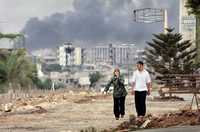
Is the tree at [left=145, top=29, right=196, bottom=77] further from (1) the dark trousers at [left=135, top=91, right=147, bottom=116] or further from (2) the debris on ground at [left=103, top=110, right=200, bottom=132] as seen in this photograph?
(2) the debris on ground at [left=103, top=110, right=200, bottom=132]

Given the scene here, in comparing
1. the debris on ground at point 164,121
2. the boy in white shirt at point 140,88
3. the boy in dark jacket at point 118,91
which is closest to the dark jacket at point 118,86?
the boy in dark jacket at point 118,91

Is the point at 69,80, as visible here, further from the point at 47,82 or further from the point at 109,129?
the point at 109,129

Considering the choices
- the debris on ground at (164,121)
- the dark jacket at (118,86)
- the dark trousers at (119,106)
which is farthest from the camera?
the dark trousers at (119,106)

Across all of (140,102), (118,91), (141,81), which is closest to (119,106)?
(118,91)

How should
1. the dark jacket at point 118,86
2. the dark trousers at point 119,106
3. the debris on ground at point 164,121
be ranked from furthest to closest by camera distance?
the dark trousers at point 119,106 → the dark jacket at point 118,86 → the debris on ground at point 164,121

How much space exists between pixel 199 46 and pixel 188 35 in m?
42.6

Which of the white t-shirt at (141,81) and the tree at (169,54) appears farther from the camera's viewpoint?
the tree at (169,54)

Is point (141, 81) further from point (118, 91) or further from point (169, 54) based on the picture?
point (169, 54)

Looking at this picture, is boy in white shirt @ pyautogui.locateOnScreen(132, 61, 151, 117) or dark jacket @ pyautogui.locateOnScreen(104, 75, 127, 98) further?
dark jacket @ pyautogui.locateOnScreen(104, 75, 127, 98)

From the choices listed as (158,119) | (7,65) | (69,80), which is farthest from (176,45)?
(69,80)

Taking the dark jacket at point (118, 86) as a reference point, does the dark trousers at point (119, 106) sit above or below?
below

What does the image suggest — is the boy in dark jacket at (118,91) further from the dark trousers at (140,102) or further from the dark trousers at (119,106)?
the dark trousers at (140,102)

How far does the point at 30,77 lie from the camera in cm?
10094

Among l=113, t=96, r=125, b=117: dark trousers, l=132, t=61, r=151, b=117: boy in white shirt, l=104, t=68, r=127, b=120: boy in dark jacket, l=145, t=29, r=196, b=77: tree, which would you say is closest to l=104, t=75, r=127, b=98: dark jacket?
l=104, t=68, r=127, b=120: boy in dark jacket
